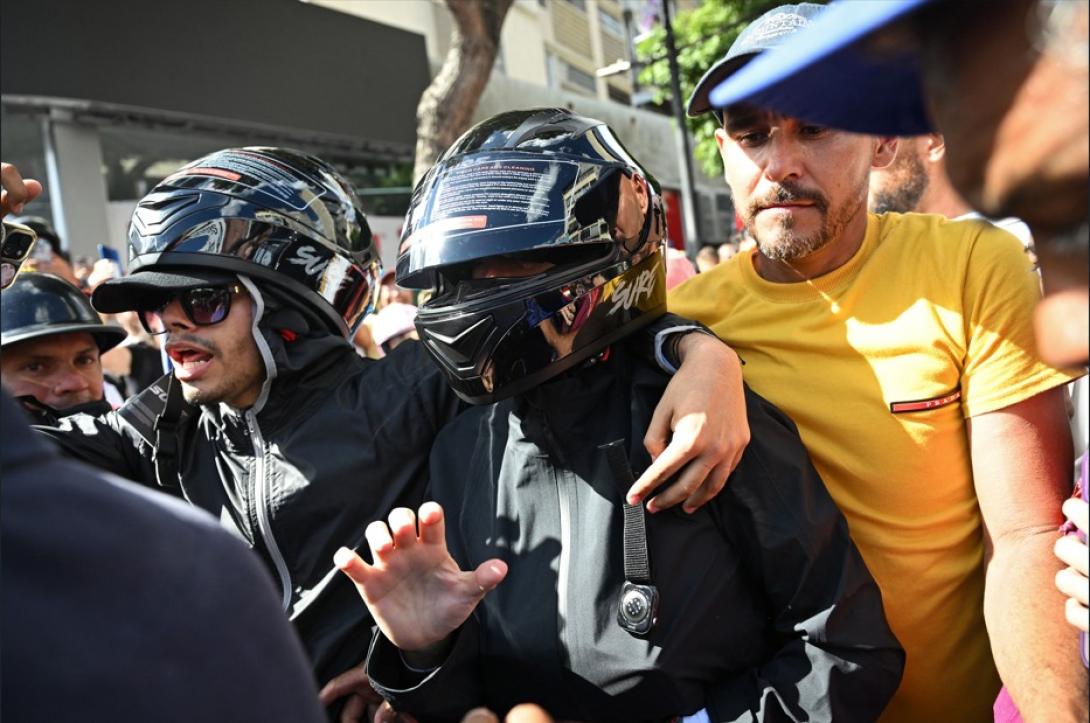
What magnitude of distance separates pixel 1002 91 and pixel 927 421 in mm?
1392

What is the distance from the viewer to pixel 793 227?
2273 mm

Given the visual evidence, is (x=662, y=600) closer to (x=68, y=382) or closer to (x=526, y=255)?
(x=526, y=255)

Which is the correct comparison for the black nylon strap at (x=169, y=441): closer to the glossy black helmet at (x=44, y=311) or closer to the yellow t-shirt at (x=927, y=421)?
the glossy black helmet at (x=44, y=311)

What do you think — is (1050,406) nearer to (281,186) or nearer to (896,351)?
(896,351)

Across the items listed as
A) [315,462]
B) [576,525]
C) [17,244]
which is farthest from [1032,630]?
[17,244]

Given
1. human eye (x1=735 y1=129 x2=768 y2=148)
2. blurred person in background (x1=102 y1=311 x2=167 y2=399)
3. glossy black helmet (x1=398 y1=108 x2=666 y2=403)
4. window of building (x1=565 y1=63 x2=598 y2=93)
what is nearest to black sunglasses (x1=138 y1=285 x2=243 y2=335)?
glossy black helmet (x1=398 y1=108 x2=666 y2=403)

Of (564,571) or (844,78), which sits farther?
(564,571)

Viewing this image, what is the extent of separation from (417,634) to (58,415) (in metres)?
2.00

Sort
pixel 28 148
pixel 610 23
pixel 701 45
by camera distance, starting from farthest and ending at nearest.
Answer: pixel 610 23
pixel 701 45
pixel 28 148

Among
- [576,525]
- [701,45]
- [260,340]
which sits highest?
[701,45]

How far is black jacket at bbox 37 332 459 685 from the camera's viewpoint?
101 inches

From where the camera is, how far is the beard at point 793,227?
7.43 ft

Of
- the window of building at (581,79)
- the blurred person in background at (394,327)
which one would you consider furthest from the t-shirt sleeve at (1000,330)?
the window of building at (581,79)

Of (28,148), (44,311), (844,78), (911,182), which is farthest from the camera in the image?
(28,148)
